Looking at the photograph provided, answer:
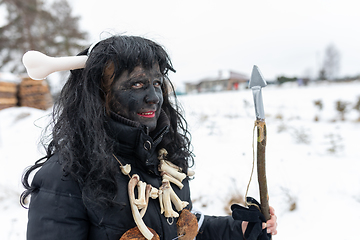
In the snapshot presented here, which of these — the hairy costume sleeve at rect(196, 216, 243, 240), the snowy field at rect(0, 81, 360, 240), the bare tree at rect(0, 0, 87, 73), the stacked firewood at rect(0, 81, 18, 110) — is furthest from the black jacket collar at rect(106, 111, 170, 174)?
the bare tree at rect(0, 0, 87, 73)

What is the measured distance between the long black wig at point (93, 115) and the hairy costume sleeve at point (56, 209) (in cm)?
5

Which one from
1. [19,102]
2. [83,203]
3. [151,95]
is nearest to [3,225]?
[83,203]

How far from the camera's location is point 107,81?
135cm

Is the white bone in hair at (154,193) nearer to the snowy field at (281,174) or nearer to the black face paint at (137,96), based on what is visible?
the black face paint at (137,96)

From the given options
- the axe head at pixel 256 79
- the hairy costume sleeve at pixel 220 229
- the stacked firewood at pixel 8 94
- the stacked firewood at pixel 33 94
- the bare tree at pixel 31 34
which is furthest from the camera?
the bare tree at pixel 31 34

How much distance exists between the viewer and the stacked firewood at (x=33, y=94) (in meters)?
9.05

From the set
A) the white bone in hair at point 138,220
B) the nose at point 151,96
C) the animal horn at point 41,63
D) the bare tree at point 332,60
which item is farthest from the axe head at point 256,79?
the bare tree at point 332,60

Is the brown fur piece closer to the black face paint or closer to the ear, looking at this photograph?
the black face paint

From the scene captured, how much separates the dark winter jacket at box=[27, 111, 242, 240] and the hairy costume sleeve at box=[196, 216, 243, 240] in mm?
479

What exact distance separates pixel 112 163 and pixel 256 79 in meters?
0.86

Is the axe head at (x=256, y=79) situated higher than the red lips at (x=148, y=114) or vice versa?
the axe head at (x=256, y=79)

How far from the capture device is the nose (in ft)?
4.42

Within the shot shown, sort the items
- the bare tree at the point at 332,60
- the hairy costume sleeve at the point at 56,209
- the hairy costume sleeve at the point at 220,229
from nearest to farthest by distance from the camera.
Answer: the hairy costume sleeve at the point at 56,209, the hairy costume sleeve at the point at 220,229, the bare tree at the point at 332,60

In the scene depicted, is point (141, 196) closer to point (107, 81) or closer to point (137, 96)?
point (137, 96)
